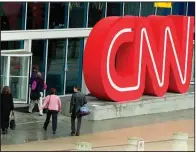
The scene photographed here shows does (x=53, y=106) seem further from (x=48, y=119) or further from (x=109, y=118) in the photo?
(x=109, y=118)

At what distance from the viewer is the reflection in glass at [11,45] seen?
25.4m

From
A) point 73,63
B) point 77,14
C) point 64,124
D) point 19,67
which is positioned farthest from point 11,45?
point 64,124

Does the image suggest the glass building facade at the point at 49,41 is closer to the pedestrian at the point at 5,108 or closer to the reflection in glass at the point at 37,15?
the reflection in glass at the point at 37,15

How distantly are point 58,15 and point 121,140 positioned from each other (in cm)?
897

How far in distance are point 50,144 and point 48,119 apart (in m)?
2.31

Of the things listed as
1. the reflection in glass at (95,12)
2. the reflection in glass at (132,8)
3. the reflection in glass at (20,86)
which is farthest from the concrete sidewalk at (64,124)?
the reflection in glass at (132,8)

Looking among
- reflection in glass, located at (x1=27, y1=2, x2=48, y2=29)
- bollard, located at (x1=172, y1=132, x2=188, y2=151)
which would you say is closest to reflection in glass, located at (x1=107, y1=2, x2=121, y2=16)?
reflection in glass, located at (x1=27, y1=2, x2=48, y2=29)

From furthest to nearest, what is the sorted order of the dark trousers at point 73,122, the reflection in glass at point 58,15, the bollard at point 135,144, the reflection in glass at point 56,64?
the reflection in glass at point 56,64
the reflection in glass at point 58,15
the dark trousers at point 73,122
the bollard at point 135,144

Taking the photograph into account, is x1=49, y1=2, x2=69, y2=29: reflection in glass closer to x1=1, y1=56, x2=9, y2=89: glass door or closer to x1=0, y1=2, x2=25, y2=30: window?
x1=0, y1=2, x2=25, y2=30: window

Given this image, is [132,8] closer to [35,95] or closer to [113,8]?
[113,8]

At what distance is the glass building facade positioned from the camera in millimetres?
25328

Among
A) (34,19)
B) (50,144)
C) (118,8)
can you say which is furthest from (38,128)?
(118,8)

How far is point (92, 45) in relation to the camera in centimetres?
2362

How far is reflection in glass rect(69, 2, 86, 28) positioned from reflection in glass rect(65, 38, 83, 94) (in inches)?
26.5
